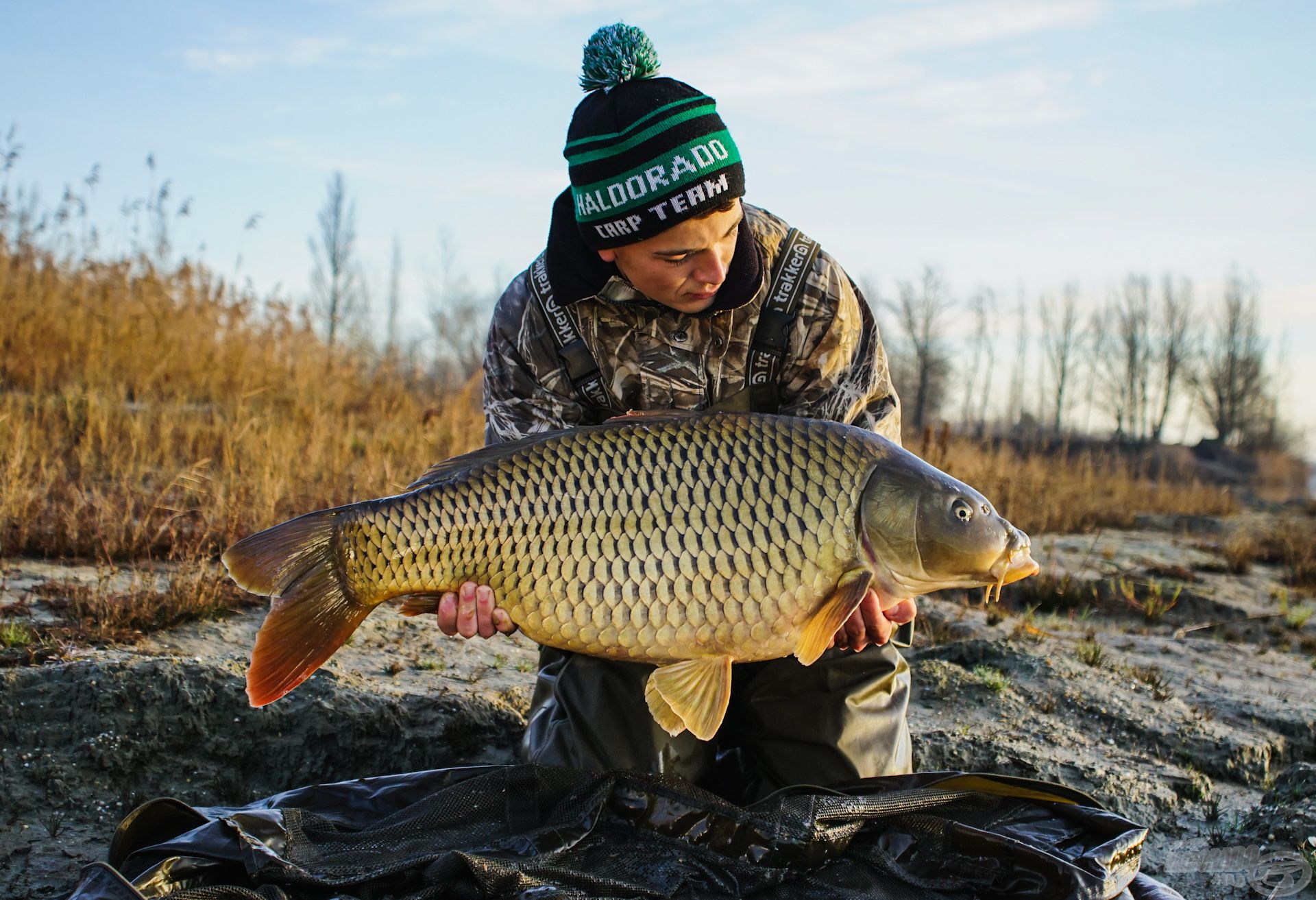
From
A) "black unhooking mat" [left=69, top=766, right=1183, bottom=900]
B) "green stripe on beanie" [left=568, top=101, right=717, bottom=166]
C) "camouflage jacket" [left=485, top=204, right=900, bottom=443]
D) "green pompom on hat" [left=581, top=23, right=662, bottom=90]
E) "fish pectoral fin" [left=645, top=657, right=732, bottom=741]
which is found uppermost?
"green pompom on hat" [left=581, top=23, right=662, bottom=90]

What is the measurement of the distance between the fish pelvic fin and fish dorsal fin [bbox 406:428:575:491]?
18 cm

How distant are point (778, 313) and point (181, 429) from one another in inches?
143

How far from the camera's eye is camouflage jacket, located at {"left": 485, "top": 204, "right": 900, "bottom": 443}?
234cm

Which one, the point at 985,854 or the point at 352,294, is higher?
the point at 352,294

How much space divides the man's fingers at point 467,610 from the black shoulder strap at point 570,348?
2.22ft

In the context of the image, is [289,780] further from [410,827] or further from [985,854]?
[985,854]

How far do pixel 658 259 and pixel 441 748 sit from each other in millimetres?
1187

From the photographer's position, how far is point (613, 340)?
2377 millimetres

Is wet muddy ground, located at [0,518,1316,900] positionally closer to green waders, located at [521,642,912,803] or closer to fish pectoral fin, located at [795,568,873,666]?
green waders, located at [521,642,912,803]

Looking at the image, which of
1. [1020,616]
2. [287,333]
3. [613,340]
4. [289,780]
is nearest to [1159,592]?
[1020,616]

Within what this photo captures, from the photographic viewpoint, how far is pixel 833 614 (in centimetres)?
177

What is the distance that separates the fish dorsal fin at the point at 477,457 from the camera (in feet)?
6.28

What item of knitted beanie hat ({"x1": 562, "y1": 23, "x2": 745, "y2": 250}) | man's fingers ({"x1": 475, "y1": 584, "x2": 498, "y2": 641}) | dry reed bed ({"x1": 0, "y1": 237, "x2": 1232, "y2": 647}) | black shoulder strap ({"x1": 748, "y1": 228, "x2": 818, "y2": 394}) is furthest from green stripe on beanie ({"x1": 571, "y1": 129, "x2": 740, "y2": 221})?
dry reed bed ({"x1": 0, "y1": 237, "x2": 1232, "y2": 647})

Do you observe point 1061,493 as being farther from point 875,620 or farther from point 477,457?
point 477,457
